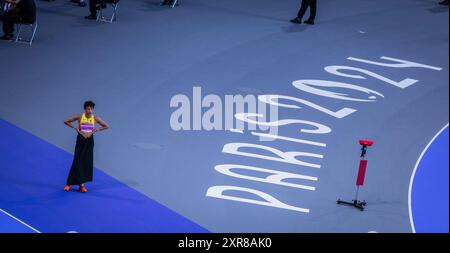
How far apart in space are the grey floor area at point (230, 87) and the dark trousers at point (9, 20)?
0.36 metres

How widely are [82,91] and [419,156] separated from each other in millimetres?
6385

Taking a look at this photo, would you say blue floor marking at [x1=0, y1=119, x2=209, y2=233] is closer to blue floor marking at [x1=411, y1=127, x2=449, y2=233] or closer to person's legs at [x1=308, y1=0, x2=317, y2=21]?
blue floor marking at [x1=411, y1=127, x2=449, y2=233]

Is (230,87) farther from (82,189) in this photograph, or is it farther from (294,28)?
(82,189)

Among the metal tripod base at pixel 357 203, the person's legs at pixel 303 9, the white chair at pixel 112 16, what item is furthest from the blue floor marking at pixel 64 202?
the person's legs at pixel 303 9

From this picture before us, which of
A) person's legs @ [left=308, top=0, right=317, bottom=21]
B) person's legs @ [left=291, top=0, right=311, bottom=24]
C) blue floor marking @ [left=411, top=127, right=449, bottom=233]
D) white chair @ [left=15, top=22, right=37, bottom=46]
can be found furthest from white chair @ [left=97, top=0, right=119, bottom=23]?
blue floor marking @ [left=411, top=127, right=449, bottom=233]

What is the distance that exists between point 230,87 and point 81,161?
211 inches

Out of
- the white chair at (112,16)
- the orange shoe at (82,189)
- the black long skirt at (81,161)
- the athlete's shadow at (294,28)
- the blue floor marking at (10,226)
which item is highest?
the white chair at (112,16)

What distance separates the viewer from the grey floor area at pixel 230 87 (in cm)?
1288

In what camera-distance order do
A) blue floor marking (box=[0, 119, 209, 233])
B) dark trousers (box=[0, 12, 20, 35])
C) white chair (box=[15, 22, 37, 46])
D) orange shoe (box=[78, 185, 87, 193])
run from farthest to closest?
white chair (box=[15, 22, 37, 46])
dark trousers (box=[0, 12, 20, 35])
orange shoe (box=[78, 185, 87, 193])
blue floor marking (box=[0, 119, 209, 233])

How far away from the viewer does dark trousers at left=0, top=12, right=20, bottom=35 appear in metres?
18.6

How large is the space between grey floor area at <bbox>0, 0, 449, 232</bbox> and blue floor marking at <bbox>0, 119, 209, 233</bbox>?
0.30m

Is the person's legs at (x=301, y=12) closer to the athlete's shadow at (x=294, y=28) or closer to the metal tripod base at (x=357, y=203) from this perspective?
the athlete's shadow at (x=294, y=28)

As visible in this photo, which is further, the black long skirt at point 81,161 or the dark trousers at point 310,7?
the dark trousers at point 310,7

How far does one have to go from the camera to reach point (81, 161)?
12.4m
